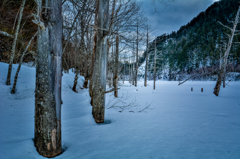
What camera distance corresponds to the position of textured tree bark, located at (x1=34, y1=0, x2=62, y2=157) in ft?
5.81

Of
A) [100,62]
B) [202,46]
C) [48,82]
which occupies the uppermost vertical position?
[202,46]

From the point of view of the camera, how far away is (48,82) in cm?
179

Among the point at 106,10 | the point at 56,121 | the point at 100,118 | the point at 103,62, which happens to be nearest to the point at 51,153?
the point at 56,121

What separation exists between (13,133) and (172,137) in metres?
3.59

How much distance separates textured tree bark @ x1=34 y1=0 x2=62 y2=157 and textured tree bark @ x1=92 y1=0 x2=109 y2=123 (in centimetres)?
152

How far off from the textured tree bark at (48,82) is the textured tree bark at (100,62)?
4.97ft

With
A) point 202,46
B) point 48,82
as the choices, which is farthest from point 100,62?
point 202,46

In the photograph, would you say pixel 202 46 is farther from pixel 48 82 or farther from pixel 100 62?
pixel 48 82

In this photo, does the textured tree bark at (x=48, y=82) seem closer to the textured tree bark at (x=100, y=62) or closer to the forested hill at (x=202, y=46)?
the textured tree bark at (x=100, y=62)

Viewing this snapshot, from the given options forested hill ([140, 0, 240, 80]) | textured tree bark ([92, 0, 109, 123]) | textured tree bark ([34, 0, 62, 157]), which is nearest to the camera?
textured tree bark ([34, 0, 62, 157])

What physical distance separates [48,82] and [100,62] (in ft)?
5.78

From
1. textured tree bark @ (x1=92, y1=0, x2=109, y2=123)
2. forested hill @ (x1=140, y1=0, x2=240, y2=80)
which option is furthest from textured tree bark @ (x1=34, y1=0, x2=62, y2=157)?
forested hill @ (x1=140, y1=0, x2=240, y2=80)

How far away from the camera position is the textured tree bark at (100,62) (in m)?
3.37

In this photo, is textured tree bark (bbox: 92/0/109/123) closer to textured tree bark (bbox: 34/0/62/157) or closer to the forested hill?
textured tree bark (bbox: 34/0/62/157)
